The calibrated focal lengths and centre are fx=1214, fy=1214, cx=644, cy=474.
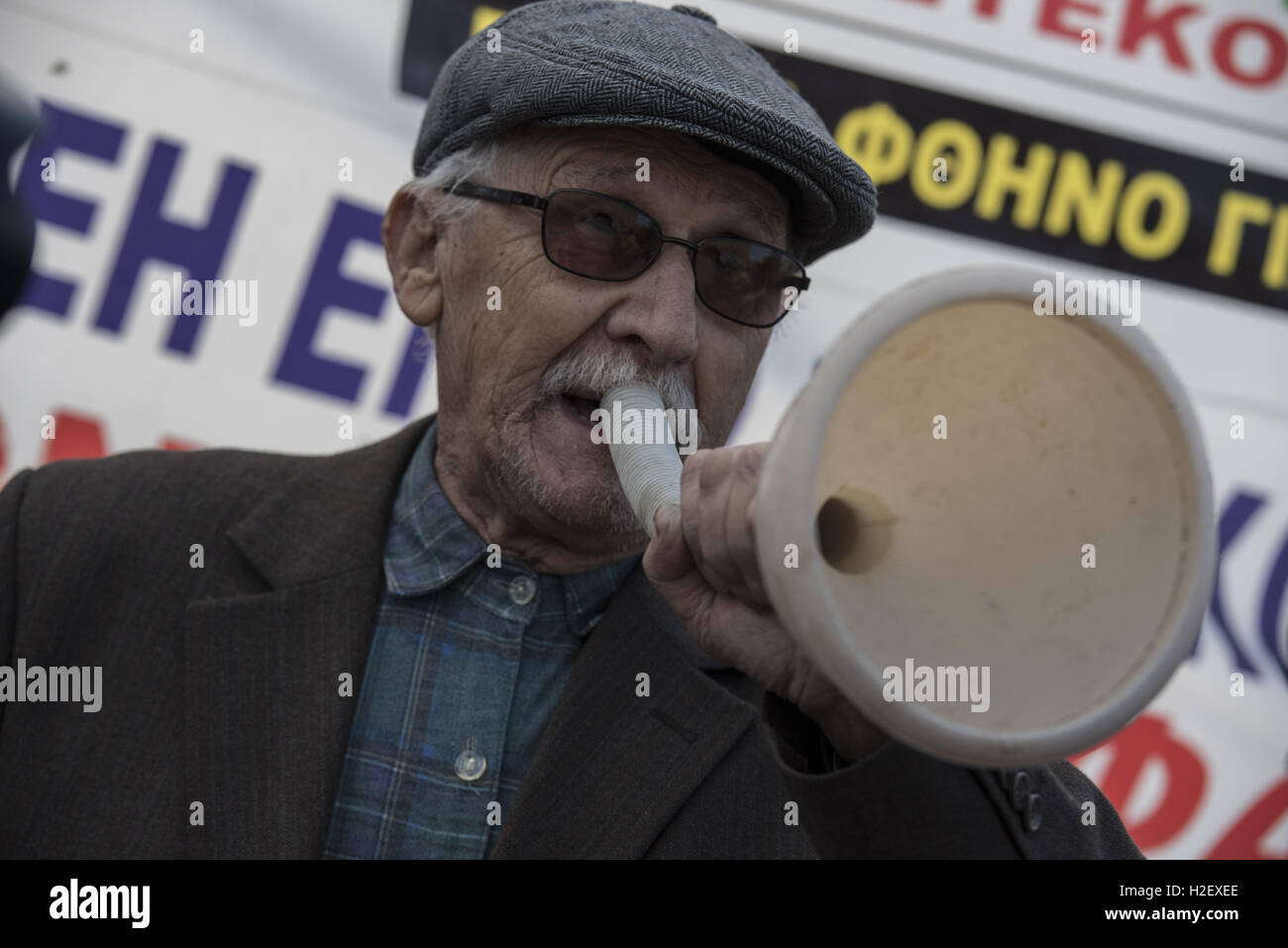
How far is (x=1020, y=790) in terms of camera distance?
1.32 metres

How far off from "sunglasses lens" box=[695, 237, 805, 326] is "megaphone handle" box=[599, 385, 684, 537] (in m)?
0.20

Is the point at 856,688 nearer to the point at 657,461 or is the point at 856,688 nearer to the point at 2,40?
the point at 657,461

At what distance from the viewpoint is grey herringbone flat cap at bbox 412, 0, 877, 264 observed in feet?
5.79

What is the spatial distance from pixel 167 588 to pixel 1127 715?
4.79 ft

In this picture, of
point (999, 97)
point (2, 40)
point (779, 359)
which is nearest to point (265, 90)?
point (2, 40)

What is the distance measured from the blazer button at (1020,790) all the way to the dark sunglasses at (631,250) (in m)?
0.85

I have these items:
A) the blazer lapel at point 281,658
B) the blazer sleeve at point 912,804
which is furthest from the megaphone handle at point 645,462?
the blazer lapel at point 281,658

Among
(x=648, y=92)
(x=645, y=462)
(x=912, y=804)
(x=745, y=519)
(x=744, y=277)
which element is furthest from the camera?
(x=744, y=277)

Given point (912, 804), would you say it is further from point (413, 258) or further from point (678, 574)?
point (413, 258)

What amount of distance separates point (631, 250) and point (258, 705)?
0.87 m

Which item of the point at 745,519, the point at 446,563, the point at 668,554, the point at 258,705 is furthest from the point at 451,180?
the point at 745,519

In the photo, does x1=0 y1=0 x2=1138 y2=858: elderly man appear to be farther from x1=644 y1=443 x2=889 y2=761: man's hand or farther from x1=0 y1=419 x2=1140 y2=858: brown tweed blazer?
x1=644 y1=443 x2=889 y2=761: man's hand
